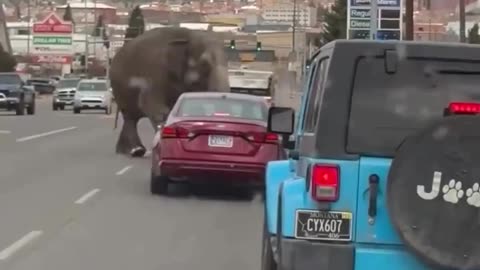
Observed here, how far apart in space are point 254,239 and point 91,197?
439cm

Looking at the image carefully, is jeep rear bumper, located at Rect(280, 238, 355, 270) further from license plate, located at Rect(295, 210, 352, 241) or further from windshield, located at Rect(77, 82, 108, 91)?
windshield, located at Rect(77, 82, 108, 91)

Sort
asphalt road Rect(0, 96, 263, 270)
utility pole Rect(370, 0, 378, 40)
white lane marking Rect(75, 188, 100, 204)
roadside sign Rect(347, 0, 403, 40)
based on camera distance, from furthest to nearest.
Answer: roadside sign Rect(347, 0, 403, 40) < utility pole Rect(370, 0, 378, 40) < white lane marking Rect(75, 188, 100, 204) < asphalt road Rect(0, 96, 263, 270)

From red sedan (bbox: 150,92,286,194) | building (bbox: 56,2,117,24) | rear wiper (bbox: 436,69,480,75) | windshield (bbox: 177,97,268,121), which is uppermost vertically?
building (bbox: 56,2,117,24)

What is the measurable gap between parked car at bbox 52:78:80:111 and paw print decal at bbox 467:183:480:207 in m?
59.2

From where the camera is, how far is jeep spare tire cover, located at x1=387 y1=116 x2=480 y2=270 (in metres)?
6.60

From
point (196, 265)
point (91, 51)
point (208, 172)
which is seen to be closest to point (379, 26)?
point (208, 172)

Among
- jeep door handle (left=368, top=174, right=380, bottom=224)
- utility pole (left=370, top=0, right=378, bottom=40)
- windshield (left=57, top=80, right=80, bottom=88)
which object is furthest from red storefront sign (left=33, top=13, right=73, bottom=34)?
jeep door handle (left=368, top=174, right=380, bottom=224)

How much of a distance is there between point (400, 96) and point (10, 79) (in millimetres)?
44957

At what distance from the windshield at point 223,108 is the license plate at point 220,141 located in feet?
1.63

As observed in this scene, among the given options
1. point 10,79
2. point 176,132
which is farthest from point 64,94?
point 176,132

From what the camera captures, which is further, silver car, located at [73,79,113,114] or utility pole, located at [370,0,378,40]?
silver car, located at [73,79,113,114]

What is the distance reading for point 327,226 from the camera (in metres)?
7.00

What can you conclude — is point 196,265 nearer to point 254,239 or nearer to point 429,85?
point 254,239

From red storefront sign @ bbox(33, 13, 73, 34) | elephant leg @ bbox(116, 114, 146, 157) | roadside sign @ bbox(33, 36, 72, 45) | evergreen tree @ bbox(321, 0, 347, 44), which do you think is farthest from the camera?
red storefront sign @ bbox(33, 13, 73, 34)
